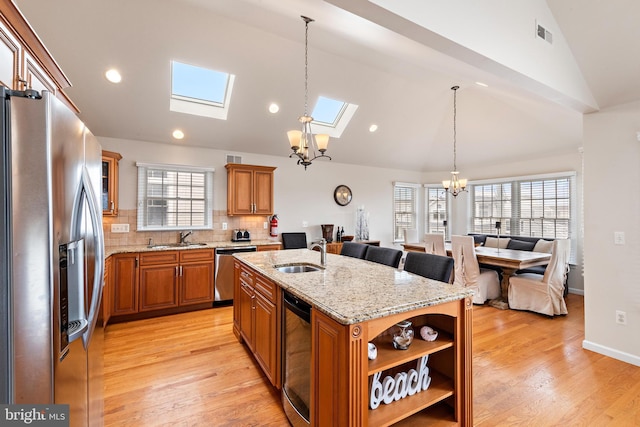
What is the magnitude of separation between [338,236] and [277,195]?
1.64 meters

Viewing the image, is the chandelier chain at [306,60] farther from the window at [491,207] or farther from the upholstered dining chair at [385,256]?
the window at [491,207]

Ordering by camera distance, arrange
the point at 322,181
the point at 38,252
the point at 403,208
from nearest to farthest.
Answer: the point at 38,252 < the point at 322,181 < the point at 403,208

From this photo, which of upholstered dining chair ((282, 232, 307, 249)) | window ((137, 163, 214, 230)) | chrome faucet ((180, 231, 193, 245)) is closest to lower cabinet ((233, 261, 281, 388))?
chrome faucet ((180, 231, 193, 245))

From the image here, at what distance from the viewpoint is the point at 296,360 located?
6.15 feet

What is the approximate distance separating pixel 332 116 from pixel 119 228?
416 centimetres

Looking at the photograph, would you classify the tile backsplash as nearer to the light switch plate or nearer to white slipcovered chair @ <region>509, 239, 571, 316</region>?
the light switch plate

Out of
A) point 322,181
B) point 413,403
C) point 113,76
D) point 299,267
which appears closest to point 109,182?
point 113,76

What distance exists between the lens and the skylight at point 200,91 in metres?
4.23

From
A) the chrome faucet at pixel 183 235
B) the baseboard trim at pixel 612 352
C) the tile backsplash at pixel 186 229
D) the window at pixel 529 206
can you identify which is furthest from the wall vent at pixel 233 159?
the window at pixel 529 206

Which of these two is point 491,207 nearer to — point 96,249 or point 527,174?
point 527,174

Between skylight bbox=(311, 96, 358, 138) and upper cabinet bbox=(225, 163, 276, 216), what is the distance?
135 cm

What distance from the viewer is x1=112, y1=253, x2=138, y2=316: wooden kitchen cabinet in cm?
378

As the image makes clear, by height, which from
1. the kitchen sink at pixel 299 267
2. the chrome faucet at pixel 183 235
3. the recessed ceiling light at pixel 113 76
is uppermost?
the recessed ceiling light at pixel 113 76

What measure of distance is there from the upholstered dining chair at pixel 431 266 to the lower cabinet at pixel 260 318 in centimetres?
125
